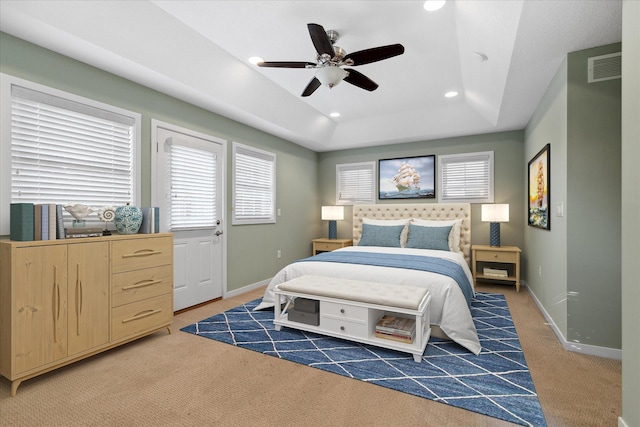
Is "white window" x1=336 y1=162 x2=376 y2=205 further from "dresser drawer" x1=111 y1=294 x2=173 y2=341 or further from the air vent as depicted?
"dresser drawer" x1=111 y1=294 x2=173 y2=341

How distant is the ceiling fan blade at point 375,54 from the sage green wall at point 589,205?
143cm

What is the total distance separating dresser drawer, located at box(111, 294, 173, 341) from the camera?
2.47 metres

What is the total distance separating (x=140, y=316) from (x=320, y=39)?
269 centimetres

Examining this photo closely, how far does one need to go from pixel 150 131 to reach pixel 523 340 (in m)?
4.10

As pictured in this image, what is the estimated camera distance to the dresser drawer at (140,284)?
8.11ft

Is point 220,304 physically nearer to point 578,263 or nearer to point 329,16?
point 329,16

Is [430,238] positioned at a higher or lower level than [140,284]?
higher

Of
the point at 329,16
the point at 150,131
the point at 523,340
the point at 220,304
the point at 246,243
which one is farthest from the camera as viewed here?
the point at 246,243

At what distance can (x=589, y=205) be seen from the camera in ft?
7.91

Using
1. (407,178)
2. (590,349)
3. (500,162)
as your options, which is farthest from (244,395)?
(500,162)

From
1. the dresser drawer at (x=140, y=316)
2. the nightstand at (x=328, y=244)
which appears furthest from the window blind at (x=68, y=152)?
the nightstand at (x=328, y=244)

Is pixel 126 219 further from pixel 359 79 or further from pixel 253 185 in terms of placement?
pixel 359 79

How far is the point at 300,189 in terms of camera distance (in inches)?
227

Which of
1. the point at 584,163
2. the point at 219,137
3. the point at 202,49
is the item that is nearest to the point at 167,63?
the point at 202,49
